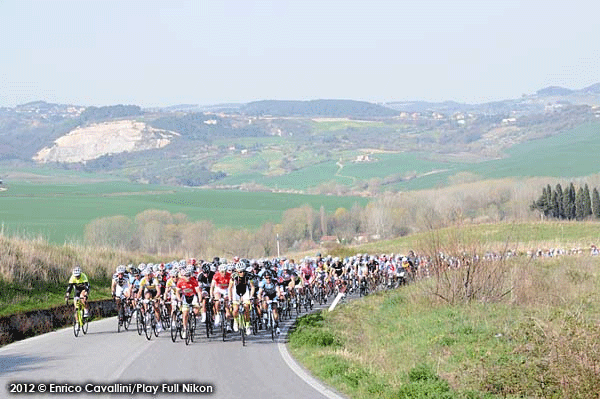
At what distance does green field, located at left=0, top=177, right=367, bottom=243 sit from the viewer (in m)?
107

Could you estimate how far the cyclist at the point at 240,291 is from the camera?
20156mm

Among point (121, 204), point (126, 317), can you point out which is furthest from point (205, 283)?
point (121, 204)

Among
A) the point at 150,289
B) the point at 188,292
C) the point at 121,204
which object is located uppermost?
the point at 188,292

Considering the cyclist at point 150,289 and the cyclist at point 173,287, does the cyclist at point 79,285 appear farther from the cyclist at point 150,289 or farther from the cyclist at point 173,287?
the cyclist at point 173,287

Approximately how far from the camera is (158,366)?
1538 centimetres

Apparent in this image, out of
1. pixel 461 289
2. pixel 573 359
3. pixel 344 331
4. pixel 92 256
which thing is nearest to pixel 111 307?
pixel 92 256

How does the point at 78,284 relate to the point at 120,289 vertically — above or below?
above

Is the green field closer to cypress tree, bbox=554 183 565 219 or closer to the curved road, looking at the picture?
cypress tree, bbox=554 183 565 219

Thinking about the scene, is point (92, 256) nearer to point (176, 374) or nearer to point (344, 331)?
point (344, 331)

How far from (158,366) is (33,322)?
8.60 metres

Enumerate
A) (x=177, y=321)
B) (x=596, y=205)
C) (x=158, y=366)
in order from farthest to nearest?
1. (x=596, y=205)
2. (x=177, y=321)
3. (x=158, y=366)

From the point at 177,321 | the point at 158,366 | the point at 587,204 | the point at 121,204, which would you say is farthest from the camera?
the point at 121,204

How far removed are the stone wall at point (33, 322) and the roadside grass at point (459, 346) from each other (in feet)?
21.5

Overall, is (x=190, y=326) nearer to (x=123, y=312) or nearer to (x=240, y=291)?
(x=240, y=291)
